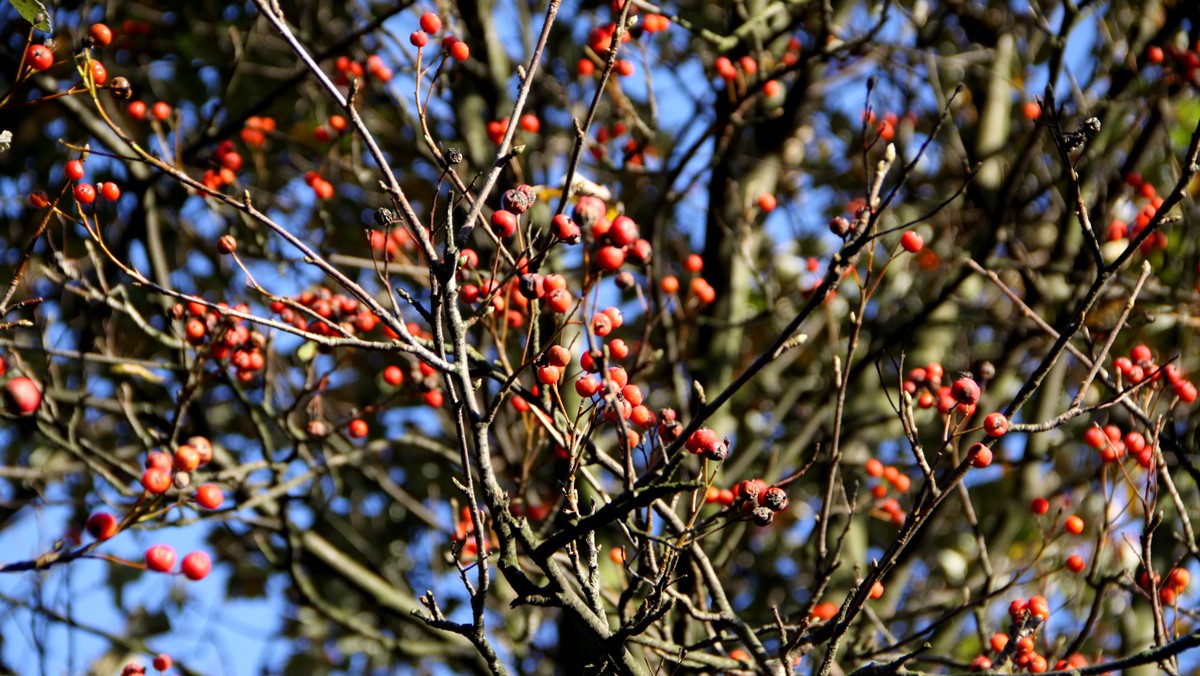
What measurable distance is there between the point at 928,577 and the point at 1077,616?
1.28 metres

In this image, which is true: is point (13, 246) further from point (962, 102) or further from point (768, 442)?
point (962, 102)

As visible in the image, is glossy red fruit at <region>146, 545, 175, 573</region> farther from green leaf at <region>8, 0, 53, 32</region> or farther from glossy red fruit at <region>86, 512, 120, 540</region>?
green leaf at <region>8, 0, 53, 32</region>

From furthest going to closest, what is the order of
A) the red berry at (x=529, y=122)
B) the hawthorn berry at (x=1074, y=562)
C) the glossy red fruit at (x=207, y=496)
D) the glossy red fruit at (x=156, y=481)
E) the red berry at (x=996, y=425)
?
the red berry at (x=529, y=122) → the hawthorn berry at (x=1074, y=562) → the glossy red fruit at (x=207, y=496) → the glossy red fruit at (x=156, y=481) → the red berry at (x=996, y=425)

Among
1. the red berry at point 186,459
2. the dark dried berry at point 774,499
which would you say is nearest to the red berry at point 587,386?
the dark dried berry at point 774,499

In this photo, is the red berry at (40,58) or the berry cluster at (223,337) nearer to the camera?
the red berry at (40,58)

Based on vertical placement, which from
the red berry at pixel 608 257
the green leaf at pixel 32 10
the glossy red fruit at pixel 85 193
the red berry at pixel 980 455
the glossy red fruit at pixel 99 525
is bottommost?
the glossy red fruit at pixel 99 525

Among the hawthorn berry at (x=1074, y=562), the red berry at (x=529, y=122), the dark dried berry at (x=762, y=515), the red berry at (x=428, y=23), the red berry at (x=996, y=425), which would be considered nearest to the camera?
the dark dried berry at (x=762, y=515)

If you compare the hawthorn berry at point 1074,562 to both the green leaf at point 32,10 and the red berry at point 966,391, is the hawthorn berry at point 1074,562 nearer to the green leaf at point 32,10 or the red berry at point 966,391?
the red berry at point 966,391

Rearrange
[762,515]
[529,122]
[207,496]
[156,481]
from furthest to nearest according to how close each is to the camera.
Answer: [529,122] → [207,496] → [156,481] → [762,515]

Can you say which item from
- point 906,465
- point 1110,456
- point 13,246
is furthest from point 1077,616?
point 13,246

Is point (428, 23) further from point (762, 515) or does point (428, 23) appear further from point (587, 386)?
point (762, 515)

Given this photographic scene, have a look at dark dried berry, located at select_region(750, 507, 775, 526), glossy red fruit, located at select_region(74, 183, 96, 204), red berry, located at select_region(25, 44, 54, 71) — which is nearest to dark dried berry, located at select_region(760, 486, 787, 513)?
dark dried berry, located at select_region(750, 507, 775, 526)

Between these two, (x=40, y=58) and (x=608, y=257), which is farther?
(x=40, y=58)

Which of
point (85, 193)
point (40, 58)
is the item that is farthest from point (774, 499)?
point (40, 58)
